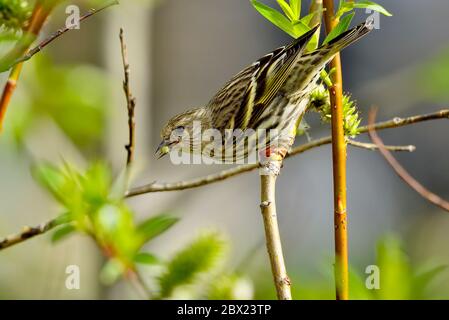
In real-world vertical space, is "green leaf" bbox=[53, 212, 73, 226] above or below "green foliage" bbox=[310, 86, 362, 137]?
below

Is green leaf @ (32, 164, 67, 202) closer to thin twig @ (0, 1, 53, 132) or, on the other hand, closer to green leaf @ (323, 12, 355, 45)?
thin twig @ (0, 1, 53, 132)

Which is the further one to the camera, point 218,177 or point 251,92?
point 251,92

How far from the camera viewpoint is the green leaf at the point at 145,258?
67 cm

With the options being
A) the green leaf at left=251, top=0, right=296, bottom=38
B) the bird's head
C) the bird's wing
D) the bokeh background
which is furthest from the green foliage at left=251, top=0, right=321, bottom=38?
the bokeh background

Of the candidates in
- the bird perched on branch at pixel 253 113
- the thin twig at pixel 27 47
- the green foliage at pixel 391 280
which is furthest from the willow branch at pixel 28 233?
the bird perched on branch at pixel 253 113

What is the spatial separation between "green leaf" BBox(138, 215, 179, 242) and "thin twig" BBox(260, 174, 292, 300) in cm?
8

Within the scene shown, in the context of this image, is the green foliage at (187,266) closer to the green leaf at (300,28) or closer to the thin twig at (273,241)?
the thin twig at (273,241)

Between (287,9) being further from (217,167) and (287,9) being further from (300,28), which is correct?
(217,167)

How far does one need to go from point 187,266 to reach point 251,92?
792 millimetres

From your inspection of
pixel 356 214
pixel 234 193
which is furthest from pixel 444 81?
pixel 234 193

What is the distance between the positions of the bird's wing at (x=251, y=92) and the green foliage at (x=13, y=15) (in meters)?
0.65

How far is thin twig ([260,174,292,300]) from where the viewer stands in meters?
0.59

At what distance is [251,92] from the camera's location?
138 cm

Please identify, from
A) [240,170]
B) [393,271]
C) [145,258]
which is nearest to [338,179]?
[393,271]
